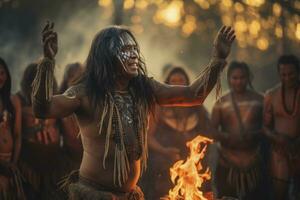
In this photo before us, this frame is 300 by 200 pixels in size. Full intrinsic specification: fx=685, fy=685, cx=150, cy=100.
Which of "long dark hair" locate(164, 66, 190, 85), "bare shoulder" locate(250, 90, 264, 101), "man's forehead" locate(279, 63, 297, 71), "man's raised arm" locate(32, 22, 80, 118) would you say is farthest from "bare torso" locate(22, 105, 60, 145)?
"man's raised arm" locate(32, 22, 80, 118)

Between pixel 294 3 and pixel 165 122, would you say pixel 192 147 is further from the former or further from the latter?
pixel 294 3

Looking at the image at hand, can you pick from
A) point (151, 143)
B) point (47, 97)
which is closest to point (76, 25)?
point (151, 143)

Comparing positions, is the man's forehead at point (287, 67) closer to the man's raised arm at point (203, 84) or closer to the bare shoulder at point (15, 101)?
the bare shoulder at point (15, 101)

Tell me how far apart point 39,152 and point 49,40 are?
436cm

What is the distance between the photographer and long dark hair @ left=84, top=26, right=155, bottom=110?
15.3 ft

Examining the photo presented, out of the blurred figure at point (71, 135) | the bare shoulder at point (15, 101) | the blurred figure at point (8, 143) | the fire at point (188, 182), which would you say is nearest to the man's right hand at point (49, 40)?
the fire at point (188, 182)

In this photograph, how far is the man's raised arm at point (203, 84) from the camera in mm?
4594

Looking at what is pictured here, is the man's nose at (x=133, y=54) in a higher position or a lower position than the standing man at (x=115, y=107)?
higher

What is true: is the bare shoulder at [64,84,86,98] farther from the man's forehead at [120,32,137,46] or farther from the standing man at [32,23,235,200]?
the man's forehead at [120,32,137,46]

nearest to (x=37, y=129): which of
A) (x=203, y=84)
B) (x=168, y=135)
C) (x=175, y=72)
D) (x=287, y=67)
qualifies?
(x=168, y=135)

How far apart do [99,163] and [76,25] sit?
6629 mm

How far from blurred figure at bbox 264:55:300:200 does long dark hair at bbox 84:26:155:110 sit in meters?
4.11

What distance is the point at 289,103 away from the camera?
859cm

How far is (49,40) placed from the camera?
4.17 m
